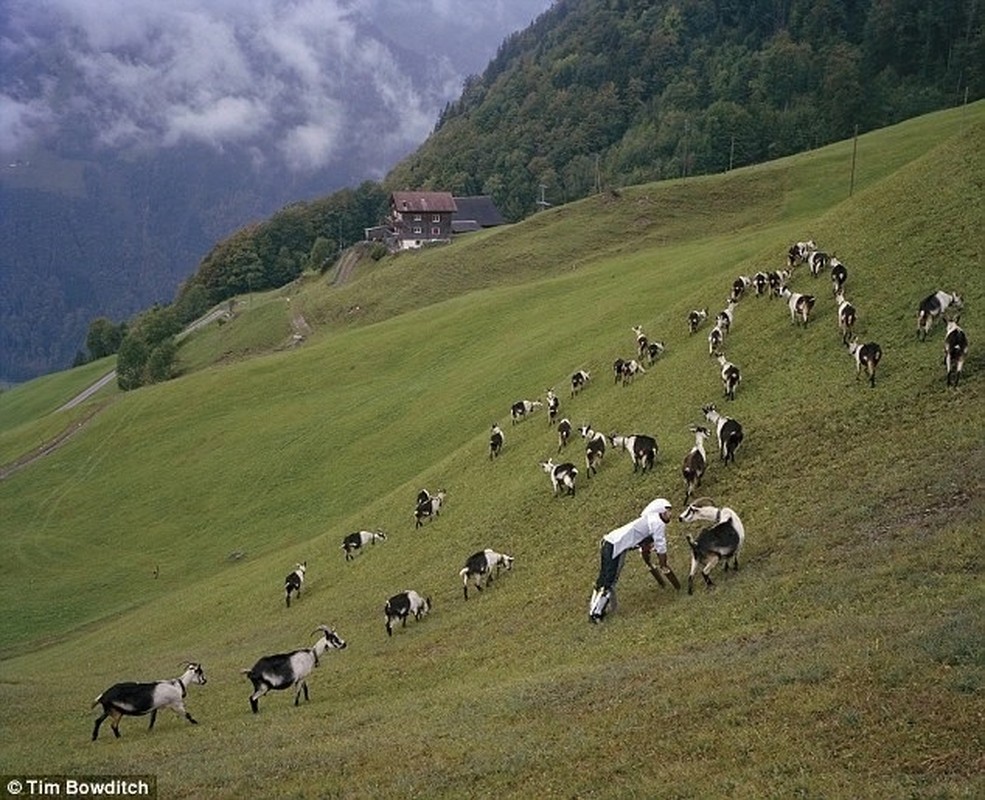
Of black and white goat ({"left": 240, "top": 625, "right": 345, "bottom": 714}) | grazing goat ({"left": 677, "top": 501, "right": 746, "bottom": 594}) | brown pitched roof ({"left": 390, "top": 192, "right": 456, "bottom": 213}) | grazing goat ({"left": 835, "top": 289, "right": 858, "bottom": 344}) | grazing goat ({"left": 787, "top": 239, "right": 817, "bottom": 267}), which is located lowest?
black and white goat ({"left": 240, "top": 625, "right": 345, "bottom": 714})

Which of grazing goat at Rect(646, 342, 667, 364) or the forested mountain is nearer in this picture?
grazing goat at Rect(646, 342, 667, 364)

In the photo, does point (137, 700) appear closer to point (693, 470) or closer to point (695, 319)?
point (693, 470)

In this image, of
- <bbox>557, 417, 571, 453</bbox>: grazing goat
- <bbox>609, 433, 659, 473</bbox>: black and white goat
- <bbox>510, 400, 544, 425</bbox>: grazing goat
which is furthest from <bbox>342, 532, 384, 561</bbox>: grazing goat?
<bbox>609, 433, 659, 473</bbox>: black and white goat

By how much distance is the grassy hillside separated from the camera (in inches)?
444

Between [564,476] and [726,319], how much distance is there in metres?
11.6

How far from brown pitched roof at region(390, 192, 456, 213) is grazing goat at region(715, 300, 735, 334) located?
110 metres

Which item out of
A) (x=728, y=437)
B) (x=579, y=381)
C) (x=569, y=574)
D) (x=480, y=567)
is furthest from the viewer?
(x=579, y=381)

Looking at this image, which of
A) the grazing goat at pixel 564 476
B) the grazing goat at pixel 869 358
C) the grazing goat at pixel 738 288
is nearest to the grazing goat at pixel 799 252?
the grazing goat at pixel 738 288

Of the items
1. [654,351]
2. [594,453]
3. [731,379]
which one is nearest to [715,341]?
[731,379]

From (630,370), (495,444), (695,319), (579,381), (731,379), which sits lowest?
(731,379)

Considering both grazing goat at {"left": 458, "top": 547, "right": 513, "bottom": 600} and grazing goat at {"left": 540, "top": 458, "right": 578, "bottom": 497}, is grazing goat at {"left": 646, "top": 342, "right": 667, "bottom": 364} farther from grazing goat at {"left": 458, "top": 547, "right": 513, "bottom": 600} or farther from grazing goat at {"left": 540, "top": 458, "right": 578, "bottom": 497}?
grazing goat at {"left": 458, "top": 547, "right": 513, "bottom": 600}

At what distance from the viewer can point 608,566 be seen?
60.0 feet

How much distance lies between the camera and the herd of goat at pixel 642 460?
1838cm

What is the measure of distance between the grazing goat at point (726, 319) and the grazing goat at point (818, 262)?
356 cm
